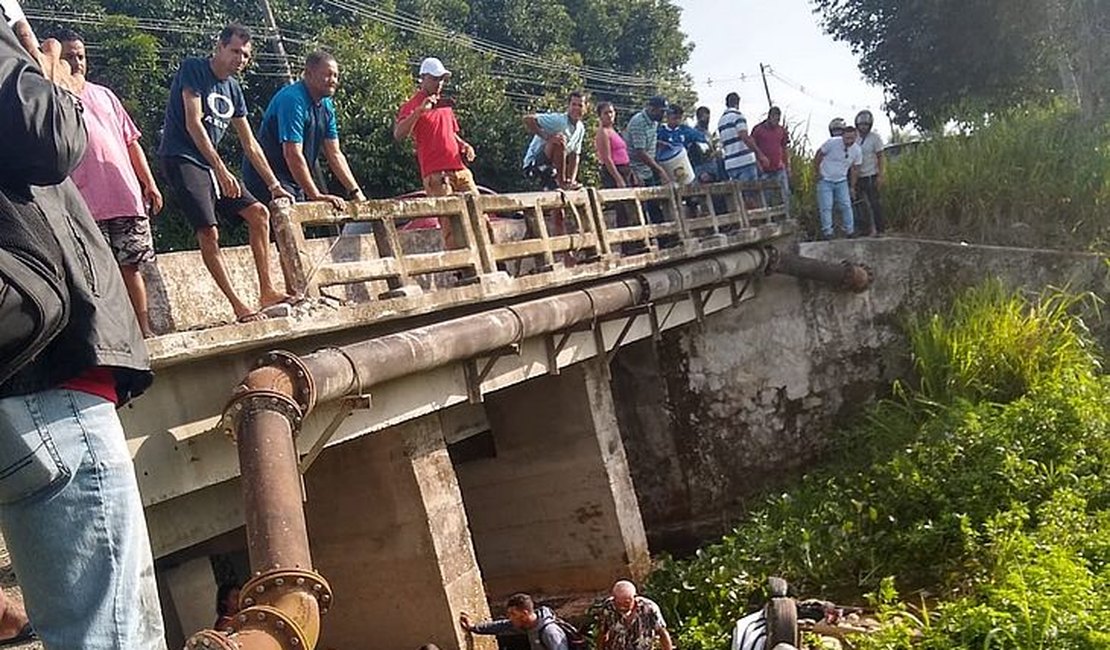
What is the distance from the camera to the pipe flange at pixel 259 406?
13.8 feet

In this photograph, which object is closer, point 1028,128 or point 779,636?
point 779,636

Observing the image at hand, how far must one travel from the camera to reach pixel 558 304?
7449 millimetres

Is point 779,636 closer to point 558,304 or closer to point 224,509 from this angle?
point 558,304

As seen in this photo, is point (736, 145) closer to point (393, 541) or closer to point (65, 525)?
point (393, 541)

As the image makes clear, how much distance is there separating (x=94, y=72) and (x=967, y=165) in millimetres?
13747

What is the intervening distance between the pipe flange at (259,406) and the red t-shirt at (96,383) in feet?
7.20

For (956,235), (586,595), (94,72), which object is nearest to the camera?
(586,595)

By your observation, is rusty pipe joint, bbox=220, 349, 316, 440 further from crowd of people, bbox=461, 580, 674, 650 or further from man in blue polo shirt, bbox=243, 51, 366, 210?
crowd of people, bbox=461, 580, 674, 650

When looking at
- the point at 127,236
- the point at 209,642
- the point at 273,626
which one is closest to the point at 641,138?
the point at 127,236

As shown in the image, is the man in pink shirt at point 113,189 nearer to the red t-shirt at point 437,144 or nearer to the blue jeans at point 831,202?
the red t-shirt at point 437,144

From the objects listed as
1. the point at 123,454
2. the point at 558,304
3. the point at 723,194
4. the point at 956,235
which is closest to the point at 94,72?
the point at 723,194

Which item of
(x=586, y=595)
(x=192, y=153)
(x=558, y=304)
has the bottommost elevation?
(x=586, y=595)

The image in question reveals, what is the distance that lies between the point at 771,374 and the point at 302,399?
8.63 m

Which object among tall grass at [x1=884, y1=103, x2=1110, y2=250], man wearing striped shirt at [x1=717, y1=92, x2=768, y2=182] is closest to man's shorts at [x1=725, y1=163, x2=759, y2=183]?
man wearing striped shirt at [x1=717, y1=92, x2=768, y2=182]
